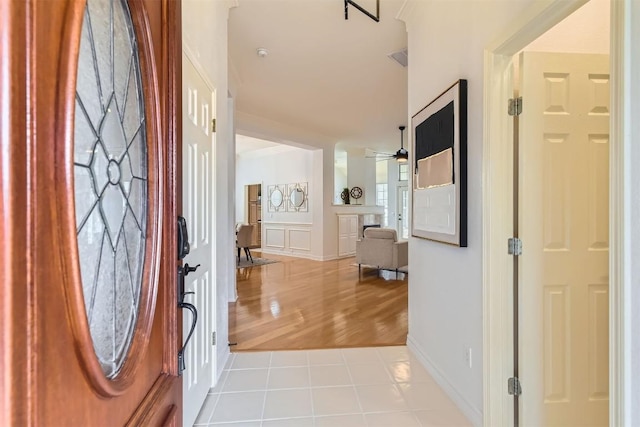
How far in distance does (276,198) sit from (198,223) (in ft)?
22.5

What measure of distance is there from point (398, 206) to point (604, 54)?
346 inches

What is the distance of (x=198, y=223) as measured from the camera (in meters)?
1.82

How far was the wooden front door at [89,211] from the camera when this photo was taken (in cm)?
36

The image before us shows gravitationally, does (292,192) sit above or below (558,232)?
above

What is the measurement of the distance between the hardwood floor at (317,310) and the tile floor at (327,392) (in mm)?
255

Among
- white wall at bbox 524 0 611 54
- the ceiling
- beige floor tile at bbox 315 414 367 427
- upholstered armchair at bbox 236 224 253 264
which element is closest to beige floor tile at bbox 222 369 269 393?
beige floor tile at bbox 315 414 367 427

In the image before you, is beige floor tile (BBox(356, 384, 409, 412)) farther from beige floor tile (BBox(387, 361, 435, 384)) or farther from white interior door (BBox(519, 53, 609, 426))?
white interior door (BBox(519, 53, 609, 426))

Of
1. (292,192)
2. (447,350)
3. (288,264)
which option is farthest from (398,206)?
(447,350)

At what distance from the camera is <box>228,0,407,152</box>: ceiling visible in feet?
9.17

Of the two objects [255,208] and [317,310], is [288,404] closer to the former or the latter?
[317,310]

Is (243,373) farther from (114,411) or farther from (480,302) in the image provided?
(114,411)

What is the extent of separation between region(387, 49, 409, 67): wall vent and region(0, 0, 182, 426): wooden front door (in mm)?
2974

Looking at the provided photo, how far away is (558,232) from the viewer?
64.3 inches

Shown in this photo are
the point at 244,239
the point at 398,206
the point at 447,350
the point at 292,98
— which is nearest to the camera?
the point at 447,350
